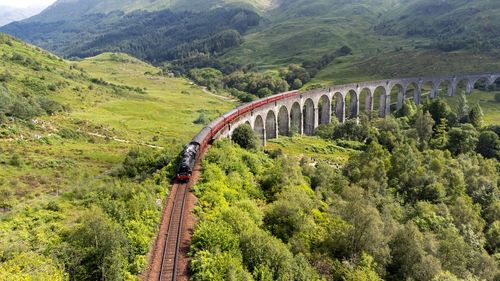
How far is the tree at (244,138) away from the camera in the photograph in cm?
5481

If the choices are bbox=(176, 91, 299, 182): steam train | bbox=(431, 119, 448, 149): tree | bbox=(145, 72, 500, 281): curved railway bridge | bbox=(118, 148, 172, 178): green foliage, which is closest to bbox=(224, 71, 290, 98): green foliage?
bbox=(145, 72, 500, 281): curved railway bridge

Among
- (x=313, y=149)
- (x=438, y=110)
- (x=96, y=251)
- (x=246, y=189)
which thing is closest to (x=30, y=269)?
(x=96, y=251)

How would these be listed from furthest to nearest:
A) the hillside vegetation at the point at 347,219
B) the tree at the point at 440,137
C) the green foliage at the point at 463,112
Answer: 1. the green foliage at the point at 463,112
2. the tree at the point at 440,137
3. the hillside vegetation at the point at 347,219

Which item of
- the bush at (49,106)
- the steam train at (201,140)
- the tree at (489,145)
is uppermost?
the bush at (49,106)

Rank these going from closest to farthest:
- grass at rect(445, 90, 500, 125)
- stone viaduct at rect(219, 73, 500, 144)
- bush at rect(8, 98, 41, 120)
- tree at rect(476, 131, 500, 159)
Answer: bush at rect(8, 98, 41, 120)
stone viaduct at rect(219, 73, 500, 144)
tree at rect(476, 131, 500, 159)
grass at rect(445, 90, 500, 125)

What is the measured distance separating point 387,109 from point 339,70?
6826 cm

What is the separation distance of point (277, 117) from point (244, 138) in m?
32.5

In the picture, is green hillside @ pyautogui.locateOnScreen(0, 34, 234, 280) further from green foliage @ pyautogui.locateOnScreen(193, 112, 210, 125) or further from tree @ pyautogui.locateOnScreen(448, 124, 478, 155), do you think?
tree @ pyautogui.locateOnScreen(448, 124, 478, 155)

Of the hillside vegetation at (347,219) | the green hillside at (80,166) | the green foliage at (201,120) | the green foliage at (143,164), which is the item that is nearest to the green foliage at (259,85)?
the green hillside at (80,166)

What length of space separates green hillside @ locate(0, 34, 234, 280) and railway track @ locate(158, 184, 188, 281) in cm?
113

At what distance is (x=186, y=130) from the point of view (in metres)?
94.2

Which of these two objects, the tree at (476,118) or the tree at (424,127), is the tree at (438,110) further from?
the tree at (424,127)

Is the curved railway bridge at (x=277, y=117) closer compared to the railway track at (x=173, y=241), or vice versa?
the railway track at (x=173, y=241)

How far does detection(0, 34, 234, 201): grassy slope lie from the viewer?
174 feet
